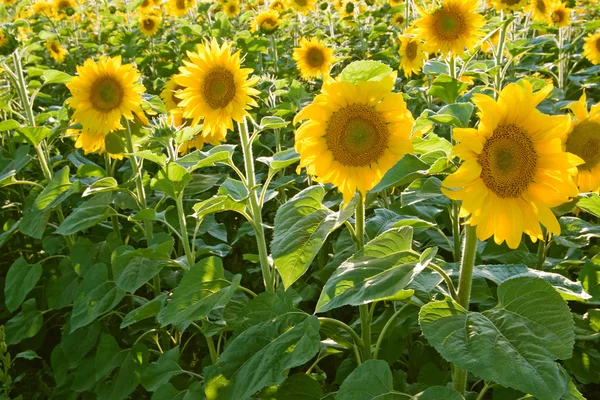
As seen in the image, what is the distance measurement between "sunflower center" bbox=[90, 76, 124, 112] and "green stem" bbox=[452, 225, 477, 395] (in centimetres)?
172

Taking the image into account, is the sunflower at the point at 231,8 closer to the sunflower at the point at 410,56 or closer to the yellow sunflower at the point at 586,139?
the sunflower at the point at 410,56

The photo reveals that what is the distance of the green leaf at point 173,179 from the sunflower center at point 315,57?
8.56 ft

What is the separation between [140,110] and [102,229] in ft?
3.03

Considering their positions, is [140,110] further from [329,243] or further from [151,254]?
[329,243]

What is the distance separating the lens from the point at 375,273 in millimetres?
1428

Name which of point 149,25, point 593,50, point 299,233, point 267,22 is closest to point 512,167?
point 299,233

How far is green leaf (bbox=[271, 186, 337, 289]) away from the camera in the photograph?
1.55 meters

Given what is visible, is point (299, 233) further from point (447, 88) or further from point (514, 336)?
point (447, 88)

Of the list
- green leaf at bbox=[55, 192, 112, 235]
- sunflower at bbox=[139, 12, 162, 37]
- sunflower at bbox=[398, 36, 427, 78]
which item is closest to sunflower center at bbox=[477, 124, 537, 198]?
green leaf at bbox=[55, 192, 112, 235]

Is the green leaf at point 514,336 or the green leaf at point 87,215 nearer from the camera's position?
the green leaf at point 514,336

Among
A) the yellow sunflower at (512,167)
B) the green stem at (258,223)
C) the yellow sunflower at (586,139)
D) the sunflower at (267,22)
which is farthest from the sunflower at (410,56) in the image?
the yellow sunflower at (512,167)

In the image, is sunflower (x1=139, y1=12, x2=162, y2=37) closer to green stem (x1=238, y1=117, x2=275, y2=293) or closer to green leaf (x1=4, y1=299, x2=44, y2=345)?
green leaf (x1=4, y1=299, x2=44, y2=345)

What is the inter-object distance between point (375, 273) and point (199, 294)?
664mm

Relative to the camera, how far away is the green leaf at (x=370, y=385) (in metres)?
1.43
